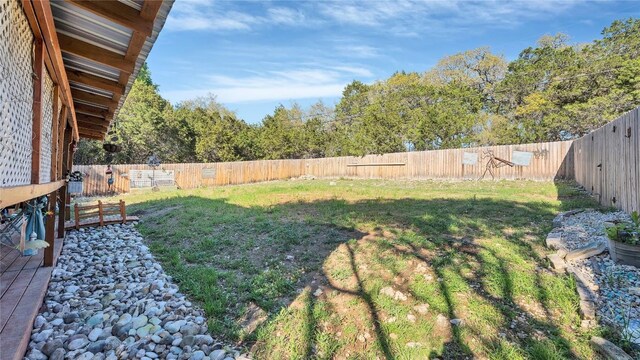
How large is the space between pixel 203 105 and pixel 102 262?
23.8m

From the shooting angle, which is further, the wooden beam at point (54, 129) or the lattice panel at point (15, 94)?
the wooden beam at point (54, 129)

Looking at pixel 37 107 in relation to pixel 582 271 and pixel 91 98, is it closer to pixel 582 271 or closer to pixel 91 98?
pixel 91 98

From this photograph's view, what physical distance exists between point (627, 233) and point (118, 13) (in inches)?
184

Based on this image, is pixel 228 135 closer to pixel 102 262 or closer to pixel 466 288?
pixel 102 262

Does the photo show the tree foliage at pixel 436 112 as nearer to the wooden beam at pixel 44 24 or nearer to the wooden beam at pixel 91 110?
the wooden beam at pixel 91 110

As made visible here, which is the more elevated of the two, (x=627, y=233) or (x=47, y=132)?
(x=47, y=132)

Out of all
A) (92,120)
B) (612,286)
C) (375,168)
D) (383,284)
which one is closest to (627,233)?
(612,286)

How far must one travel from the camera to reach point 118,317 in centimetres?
270

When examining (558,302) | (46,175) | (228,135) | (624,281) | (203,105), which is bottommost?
(558,302)

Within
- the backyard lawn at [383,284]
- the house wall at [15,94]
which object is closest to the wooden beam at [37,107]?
the house wall at [15,94]

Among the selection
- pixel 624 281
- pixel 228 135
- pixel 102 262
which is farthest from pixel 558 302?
pixel 228 135

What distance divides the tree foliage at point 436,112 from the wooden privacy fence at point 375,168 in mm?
2227

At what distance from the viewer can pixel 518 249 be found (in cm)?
389

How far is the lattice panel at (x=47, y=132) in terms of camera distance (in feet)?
9.89
